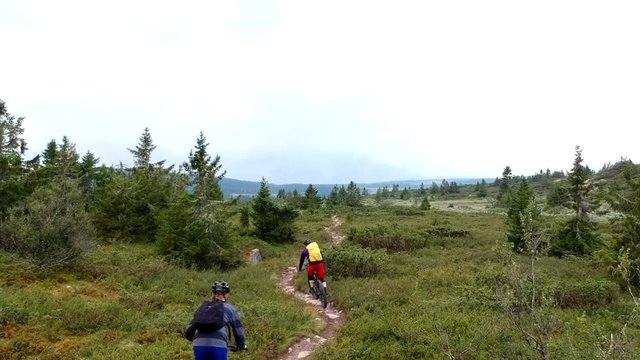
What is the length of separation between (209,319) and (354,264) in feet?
41.3

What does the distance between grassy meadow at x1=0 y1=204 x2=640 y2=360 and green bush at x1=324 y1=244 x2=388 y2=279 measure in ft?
0.16

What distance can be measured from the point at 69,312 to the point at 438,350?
9.43 metres

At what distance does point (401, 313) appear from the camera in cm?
1283

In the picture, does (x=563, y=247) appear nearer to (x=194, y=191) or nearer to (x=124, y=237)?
(x=194, y=191)

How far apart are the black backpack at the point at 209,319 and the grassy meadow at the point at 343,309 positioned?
325cm

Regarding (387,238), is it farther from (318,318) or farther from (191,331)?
(191,331)

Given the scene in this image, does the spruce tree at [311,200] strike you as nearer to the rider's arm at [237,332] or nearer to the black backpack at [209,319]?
the rider's arm at [237,332]

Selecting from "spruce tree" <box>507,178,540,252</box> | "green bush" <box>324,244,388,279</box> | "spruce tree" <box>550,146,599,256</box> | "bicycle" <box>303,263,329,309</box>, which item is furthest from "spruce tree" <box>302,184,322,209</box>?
"bicycle" <box>303,263,329,309</box>

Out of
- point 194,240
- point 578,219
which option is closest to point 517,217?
point 578,219

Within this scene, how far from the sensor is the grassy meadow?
30.9 ft

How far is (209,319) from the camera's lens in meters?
6.70

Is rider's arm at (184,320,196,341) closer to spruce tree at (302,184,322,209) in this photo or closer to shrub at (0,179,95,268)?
shrub at (0,179,95,268)

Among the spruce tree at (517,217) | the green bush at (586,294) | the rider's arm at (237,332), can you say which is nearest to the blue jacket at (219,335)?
the rider's arm at (237,332)

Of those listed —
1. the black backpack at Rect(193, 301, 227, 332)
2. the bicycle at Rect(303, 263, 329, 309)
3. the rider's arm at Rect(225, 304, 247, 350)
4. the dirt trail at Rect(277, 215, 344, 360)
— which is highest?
the black backpack at Rect(193, 301, 227, 332)
